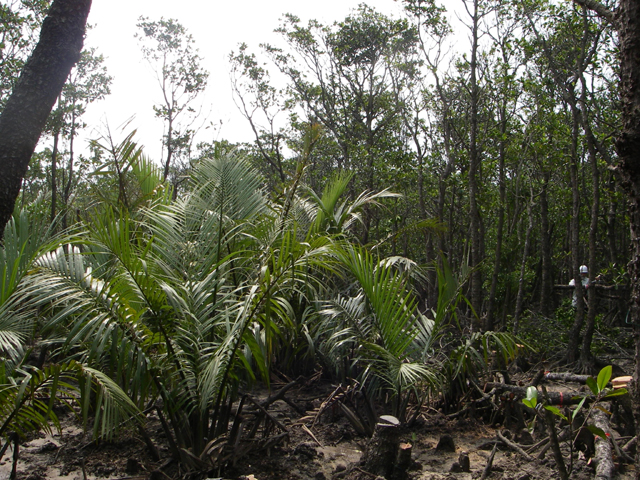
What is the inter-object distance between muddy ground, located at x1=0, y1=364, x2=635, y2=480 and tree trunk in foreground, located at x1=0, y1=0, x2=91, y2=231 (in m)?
1.66

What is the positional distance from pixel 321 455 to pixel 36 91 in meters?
3.33

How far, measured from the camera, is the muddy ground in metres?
3.27

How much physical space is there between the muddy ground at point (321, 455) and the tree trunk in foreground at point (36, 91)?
1.66 meters

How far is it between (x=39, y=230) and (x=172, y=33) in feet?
56.7

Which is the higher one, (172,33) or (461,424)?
(172,33)

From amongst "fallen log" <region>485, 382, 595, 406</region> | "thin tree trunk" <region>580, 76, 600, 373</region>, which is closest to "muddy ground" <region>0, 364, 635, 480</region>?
"fallen log" <region>485, 382, 595, 406</region>

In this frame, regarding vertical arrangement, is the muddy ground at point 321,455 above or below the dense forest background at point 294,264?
below

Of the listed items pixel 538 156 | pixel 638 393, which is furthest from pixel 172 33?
pixel 638 393

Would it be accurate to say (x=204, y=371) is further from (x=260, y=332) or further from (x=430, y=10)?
(x=430, y=10)

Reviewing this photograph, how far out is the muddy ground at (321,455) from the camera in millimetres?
3271

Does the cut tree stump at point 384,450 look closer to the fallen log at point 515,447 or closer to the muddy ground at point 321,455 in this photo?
the muddy ground at point 321,455

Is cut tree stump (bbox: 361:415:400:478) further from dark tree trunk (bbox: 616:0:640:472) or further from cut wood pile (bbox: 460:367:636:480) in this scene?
dark tree trunk (bbox: 616:0:640:472)

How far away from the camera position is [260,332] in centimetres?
329

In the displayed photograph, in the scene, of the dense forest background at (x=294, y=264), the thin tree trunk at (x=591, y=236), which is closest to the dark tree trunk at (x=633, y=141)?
the dense forest background at (x=294, y=264)
